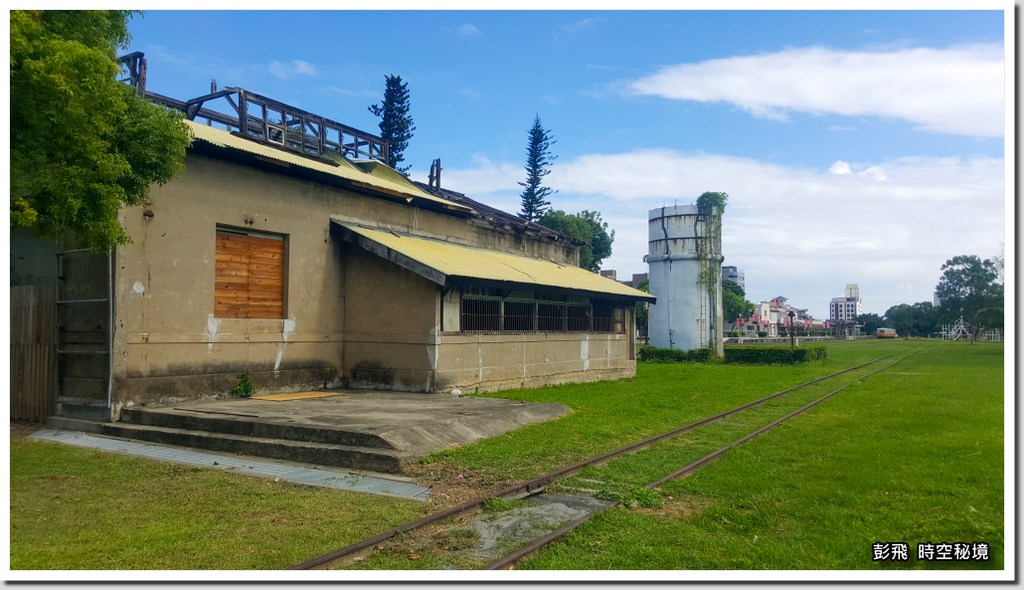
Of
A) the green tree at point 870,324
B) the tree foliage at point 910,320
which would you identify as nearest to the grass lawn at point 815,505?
the tree foliage at point 910,320

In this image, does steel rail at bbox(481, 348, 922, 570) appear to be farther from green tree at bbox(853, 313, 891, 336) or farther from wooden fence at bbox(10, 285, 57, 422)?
green tree at bbox(853, 313, 891, 336)

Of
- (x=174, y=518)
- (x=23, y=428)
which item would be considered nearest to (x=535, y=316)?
(x=23, y=428)

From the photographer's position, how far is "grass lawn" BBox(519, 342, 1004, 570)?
538 cm

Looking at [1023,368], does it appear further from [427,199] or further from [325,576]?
[427,199]

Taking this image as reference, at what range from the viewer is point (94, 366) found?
41.3 feet

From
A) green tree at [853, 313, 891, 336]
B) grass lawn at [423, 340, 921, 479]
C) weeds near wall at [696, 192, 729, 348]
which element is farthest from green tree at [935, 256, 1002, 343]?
green tree at [853, 313, 891, 336]

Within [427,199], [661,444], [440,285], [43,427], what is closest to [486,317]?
[440,285]

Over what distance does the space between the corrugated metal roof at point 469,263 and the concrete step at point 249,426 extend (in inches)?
228

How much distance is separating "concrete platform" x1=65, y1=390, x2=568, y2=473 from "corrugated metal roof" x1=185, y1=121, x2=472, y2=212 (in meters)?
5.40

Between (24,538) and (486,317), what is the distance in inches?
498

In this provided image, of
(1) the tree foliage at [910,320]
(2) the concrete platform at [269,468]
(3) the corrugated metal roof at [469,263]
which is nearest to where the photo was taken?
(2) the concrete platform at [269,468]

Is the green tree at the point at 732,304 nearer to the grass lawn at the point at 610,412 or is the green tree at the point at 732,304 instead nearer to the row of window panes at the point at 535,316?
the grass lawn at the point at 610,412

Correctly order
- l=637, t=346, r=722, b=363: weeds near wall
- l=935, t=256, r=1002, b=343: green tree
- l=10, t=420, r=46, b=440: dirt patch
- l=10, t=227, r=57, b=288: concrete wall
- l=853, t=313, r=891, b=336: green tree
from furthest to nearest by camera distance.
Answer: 1. l=853, t=313, r=891, b=336: green tree
2. l=935, t=256, r=1002, b=343: green tree
3. l=637, t=346, r=722, b=363: weeds near wall
4. l=10, t=227, r=57, b=288: concrete wall
5. l=10, t=420, r=46, b=440: dirt patch

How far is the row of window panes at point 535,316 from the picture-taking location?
17.6 m
